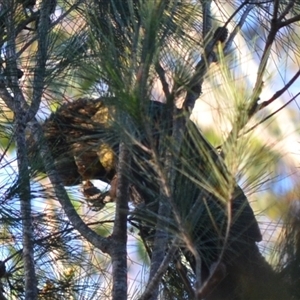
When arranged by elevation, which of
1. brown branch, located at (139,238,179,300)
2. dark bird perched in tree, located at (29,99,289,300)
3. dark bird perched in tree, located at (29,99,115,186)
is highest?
dark bird perched in tree, located at (29,99,115,186)

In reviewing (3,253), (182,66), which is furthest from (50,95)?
(182,66)

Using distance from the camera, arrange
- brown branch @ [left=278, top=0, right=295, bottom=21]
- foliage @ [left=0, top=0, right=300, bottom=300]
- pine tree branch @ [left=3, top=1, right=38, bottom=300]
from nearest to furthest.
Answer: foliage @ [left=0, top=0, right=300, bottom=300] → brown branch @ [left=278, top=0, right=295, bottom=21] → pine tree branch @ [left=3, top=1, right=38, bottom=300]

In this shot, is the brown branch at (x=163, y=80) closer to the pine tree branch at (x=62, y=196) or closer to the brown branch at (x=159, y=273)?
the brown branch at (x=159, y=273)

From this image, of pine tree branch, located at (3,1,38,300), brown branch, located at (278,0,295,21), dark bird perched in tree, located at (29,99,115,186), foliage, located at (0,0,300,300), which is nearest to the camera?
foliage, located at (0,0,300,300)

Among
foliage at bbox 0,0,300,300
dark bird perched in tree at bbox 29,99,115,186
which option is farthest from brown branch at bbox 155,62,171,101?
dark bird perched in tree at bbox 29,99,115,186

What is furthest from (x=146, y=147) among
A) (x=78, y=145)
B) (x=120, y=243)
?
(x=78, y=145)

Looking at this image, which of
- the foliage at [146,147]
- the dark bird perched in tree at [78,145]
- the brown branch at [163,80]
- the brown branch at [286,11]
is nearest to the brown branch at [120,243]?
the foliage at [146,147]

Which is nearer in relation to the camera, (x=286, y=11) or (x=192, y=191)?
(x=192, y=191)

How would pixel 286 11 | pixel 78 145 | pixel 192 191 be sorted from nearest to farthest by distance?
pixel 192 191, pixel 286 11, pixel 78 145

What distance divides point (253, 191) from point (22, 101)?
2.18 ft

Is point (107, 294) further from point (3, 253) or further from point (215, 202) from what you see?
point (215, 202)

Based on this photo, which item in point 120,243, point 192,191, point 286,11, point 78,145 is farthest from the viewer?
point 78,145

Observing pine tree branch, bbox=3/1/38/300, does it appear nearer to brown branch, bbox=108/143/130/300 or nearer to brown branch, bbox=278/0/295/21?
brown branch, bbox=108/143/130/300

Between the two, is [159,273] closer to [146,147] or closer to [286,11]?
[146,147]
